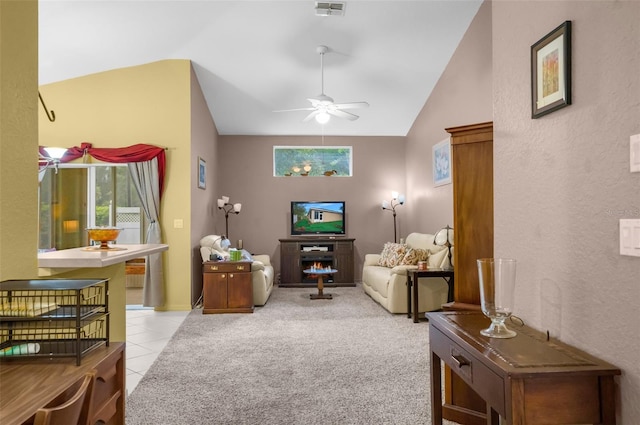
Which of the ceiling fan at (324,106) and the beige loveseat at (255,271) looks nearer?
the ceiling fan at (324,106)

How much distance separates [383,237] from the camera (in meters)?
8.33

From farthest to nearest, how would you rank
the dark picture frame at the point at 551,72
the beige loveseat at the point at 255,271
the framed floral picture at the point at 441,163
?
the framed floral picture at the point at 441,163 < the beige loveseat at the point at 255,271 < the dark picture frame at the point at 551,72

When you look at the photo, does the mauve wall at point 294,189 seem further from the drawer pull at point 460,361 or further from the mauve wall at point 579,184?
the drawer pull at point 460,361

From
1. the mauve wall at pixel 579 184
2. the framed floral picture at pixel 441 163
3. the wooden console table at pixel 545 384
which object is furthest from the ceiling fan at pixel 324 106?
the wooden console table at pixel 545 384

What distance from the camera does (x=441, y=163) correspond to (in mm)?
6387

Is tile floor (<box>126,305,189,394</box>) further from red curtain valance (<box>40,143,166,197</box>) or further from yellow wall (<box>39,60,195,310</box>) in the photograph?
red curtain valance (<box>40,143,166,197</box>)

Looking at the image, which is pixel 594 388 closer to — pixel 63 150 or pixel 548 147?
pixel 548 147

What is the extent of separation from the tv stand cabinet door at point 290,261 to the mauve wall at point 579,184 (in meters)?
5.86

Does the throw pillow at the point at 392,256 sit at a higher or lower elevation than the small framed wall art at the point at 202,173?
lower

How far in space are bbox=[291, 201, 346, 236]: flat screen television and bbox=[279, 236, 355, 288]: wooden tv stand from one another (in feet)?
1.32

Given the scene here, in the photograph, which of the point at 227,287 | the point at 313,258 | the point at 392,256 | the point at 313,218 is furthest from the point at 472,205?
the point at 313,218

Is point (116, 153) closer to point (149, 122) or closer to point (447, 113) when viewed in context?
point (149, 122)

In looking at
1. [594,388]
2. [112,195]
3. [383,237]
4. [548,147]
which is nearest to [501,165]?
[548,147]

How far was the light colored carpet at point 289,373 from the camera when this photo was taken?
266 cm
